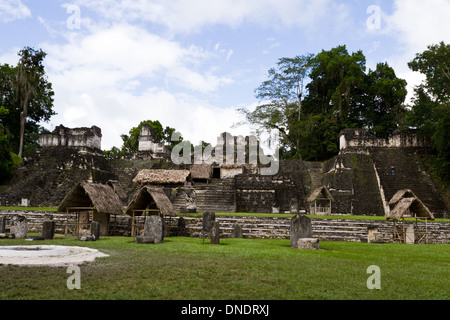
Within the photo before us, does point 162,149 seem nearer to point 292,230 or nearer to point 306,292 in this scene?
point 292,230

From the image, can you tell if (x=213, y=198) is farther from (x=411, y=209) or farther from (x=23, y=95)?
(x=23, y=95)

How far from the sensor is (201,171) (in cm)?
2692

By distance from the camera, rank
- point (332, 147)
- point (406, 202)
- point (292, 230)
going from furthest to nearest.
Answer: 1. point (332, 147)
2. point (406, 202)
3. point (292, 230)

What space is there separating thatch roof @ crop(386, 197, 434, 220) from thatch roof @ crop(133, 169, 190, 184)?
1372cm

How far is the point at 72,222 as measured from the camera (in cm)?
1488

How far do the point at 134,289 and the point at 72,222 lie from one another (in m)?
11.3

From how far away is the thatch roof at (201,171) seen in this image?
2652 centimetres

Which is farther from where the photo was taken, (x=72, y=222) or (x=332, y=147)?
(x=332, y=147)

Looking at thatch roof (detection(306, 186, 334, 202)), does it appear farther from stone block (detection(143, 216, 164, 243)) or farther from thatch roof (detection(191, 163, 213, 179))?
stone block (detection(143, 216, 164, 243))

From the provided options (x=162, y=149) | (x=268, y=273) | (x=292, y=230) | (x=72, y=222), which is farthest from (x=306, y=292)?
(x=162, y=149)

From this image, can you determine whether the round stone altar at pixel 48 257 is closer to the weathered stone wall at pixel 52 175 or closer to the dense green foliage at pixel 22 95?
the weathered stone wall at pixel 52 175

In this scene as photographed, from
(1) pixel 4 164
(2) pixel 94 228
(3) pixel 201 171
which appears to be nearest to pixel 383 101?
(3) pixel 201 171

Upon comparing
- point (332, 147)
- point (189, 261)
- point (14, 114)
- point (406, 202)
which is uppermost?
point (14, 114)

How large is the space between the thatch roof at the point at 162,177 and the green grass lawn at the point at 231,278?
1606cm
